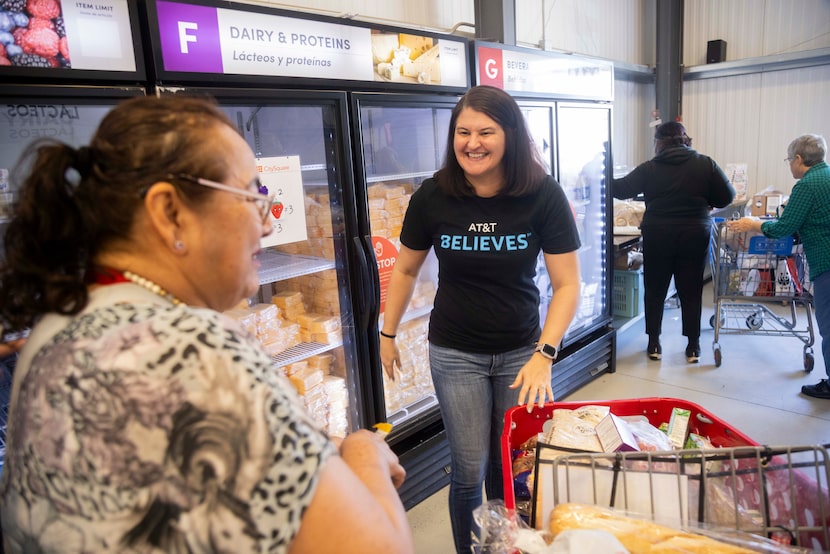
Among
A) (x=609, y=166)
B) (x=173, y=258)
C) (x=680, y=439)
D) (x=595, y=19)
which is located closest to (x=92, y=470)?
(x=173, y=258)

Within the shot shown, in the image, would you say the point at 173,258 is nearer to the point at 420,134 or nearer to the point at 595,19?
the point at 420,134

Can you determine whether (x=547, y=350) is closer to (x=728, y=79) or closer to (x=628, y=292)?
(x=628, y=292)

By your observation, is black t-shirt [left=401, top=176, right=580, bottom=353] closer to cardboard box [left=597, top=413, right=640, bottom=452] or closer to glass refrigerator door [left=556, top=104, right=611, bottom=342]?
cardboard box [left=597, top=413, right=640, bottom=452]

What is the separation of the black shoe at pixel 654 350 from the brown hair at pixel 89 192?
4.64m

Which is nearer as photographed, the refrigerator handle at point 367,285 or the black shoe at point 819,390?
the refrigerator handle at point 367,285

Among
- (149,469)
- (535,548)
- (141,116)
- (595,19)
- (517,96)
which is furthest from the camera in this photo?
(595,19)

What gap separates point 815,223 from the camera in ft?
12.0

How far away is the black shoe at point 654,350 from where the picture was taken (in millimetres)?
4789

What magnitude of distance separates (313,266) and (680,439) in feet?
5.69

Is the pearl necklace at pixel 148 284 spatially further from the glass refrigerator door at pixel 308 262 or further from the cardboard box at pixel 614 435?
the glass refrigerator door at pixel 308 262

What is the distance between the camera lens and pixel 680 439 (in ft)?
4.51

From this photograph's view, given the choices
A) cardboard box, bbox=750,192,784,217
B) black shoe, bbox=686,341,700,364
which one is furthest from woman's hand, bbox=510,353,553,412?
cardboard box, bbox=750,192,784,217

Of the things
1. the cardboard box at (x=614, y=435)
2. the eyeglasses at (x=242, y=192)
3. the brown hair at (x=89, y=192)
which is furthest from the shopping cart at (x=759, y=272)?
the brown hair at (x=89, y=192)

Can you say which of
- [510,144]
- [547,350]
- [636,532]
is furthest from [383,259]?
[636,532]
